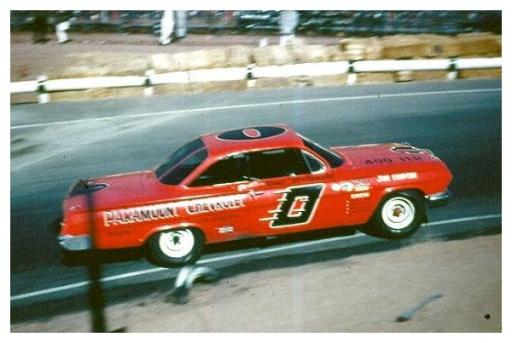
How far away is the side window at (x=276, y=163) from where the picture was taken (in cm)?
597

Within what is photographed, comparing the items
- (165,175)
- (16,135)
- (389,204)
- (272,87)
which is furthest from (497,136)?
(16,135)

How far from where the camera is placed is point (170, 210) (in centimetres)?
589

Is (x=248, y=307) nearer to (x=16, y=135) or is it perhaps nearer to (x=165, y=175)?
(x=165, y=175)

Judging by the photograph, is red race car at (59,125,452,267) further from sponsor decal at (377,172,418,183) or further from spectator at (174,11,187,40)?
spectator at (174,11,187,40)

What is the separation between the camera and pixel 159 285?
620cm

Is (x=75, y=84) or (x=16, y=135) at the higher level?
(x=75, y=84)

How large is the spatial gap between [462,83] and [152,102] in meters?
4.84

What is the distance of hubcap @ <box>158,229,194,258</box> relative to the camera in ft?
19.9

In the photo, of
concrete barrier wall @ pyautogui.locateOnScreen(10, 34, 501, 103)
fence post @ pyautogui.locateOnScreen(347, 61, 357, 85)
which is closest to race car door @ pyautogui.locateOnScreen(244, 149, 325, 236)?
concrete barrier wall @ pyautogui.locateOnScreen(10, 34, 501, 103)

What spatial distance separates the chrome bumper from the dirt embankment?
86 centimetres

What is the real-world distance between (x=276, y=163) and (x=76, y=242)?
2.38m

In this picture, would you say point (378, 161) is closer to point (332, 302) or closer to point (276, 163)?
point (276, 163)

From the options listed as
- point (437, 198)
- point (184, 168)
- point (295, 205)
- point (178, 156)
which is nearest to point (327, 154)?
point (295, 205)

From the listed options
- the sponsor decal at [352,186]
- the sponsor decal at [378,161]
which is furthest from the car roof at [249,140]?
the sponsor decal at [378,161]
